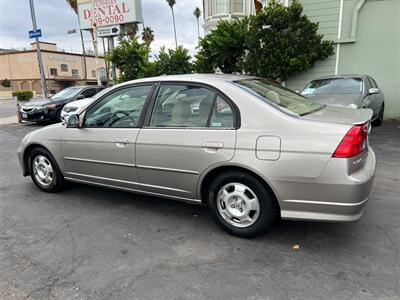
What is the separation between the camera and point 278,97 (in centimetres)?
347

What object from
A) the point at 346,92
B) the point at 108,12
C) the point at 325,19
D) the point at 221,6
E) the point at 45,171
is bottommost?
the point at 45,171

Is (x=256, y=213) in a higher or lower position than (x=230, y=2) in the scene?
lower

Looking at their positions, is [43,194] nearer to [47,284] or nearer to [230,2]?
[47,284]

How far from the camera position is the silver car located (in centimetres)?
277

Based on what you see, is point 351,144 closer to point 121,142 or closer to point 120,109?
point 121,142

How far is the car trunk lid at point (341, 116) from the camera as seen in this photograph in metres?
2.88

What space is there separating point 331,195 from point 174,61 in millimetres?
12102

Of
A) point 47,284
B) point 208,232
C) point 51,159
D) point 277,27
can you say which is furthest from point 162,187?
point 277,27

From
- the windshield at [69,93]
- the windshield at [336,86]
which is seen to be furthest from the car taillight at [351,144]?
the windshield at [69,93]

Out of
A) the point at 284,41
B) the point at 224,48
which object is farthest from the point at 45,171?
the point at 224,48

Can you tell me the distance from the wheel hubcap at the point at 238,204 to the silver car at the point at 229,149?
10mm

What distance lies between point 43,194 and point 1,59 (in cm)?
6780

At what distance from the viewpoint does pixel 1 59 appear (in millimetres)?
60500

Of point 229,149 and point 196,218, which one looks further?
point 196,218
